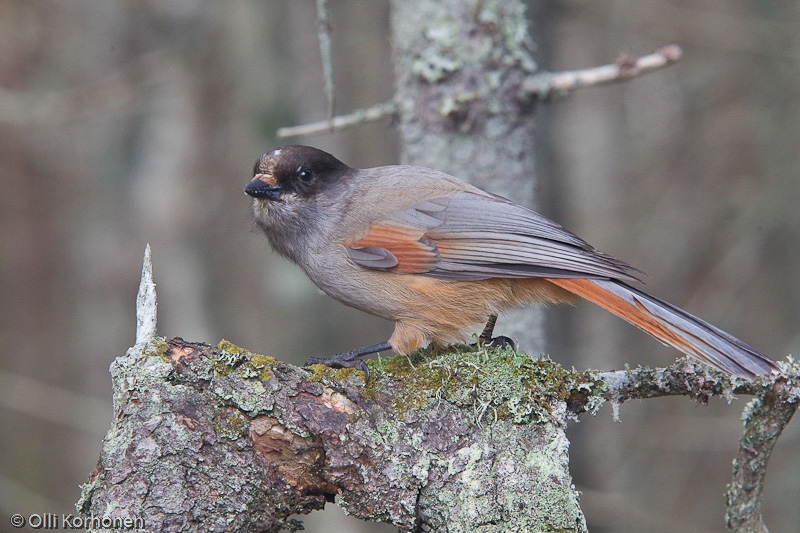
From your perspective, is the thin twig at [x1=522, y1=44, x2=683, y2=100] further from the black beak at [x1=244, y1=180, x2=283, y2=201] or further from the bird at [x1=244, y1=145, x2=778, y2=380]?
the black beak at [x1=244, y1=180, x2=283, y2=201]

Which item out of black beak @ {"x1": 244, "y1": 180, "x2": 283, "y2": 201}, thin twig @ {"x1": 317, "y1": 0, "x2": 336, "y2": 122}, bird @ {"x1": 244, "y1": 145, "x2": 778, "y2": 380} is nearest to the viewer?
bird @ {"x1": 244, "y1": 145, "x2": 778, "y2": 380}

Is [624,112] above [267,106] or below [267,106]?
above

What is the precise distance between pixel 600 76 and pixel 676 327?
5.61 ft

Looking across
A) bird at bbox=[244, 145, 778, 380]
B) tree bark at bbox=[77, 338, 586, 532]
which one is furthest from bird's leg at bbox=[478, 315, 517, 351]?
tree bark at bbox=[77, 338, 586, 532]

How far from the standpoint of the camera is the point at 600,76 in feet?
15.0

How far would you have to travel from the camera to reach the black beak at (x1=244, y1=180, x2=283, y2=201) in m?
4.25

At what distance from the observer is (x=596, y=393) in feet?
10.5

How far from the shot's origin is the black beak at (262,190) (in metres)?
4.25

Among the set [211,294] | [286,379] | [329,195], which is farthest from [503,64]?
[211,294]

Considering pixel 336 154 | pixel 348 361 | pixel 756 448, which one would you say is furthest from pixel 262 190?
pixel 336 154

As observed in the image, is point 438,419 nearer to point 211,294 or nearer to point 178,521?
point 178,521

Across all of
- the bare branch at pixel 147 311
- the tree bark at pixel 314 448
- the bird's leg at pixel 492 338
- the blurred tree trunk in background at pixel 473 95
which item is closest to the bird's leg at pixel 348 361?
the tree bark at pixel 314 448

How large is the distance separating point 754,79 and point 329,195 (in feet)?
15.5

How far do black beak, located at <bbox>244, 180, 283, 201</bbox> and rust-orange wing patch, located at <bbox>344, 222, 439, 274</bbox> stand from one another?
501 mm
